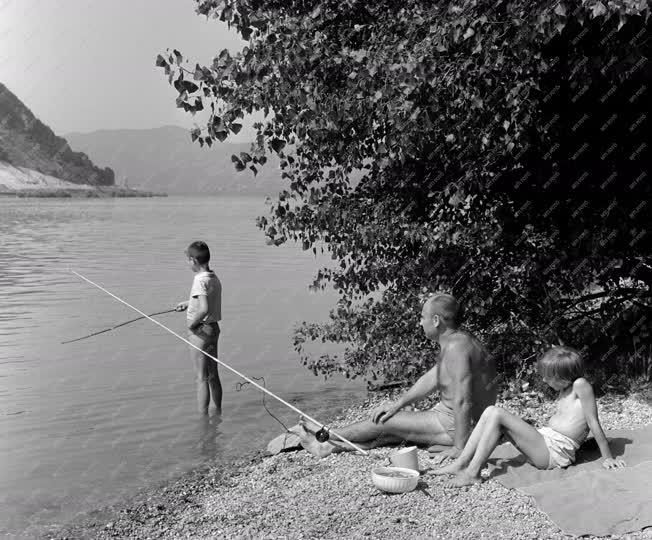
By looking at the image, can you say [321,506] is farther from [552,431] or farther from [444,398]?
[552,431]

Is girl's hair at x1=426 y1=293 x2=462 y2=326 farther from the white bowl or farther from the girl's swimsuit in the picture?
the white bowl

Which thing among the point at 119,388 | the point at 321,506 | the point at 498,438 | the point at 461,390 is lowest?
the point at 119,388

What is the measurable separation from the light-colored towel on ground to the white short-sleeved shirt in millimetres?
3775

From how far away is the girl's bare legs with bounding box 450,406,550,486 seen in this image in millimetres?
5664

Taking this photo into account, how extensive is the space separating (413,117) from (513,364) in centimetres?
410

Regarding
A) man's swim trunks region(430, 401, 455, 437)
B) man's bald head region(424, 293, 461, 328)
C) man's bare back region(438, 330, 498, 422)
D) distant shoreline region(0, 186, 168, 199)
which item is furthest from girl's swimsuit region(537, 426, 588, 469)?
distant shoreline region(0, 186, 168, 199)

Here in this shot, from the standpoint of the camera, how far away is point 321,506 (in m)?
5.79

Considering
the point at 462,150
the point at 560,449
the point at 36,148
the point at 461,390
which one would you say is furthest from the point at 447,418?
the point at 36,148

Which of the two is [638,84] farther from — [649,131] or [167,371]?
[167,371]

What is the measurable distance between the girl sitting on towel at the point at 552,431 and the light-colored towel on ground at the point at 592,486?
5.2 inches

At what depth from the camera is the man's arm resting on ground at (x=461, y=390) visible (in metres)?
6.05

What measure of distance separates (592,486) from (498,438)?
2.32ft

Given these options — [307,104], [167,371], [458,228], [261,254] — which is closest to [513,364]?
[458,228]

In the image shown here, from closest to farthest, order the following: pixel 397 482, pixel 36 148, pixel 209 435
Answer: pixel 397 482 → pixel 209 435 → pixel 36 148
